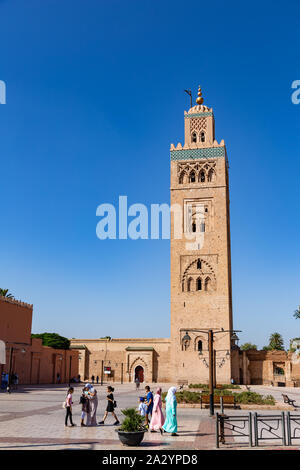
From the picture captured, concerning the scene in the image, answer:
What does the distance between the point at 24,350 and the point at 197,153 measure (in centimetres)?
2523

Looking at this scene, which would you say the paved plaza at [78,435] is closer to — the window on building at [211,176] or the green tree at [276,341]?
the window on building at [211,176]

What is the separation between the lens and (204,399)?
1834cm

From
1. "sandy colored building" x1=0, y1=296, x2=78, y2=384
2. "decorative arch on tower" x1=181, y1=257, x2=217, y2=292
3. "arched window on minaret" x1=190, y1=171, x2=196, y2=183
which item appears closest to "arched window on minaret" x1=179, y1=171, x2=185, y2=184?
"arched window on minaret" x1=190, y1=171, x2=196, y2=183

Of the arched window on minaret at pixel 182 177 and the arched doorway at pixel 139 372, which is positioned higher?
the arched window on minaret at pixel 182 177

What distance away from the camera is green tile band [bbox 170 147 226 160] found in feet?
148

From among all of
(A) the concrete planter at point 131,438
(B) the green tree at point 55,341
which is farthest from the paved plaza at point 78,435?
(B) the green tree at point 55,341

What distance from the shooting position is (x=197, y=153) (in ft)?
150

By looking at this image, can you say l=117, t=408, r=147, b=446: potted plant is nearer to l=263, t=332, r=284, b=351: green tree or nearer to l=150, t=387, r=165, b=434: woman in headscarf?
l=150, t=387, r=165, b=434: woman in headscarf

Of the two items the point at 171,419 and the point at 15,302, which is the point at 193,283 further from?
the point at 171,419

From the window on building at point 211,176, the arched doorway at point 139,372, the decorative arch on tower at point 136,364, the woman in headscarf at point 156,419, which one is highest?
the window on building at point 211,176

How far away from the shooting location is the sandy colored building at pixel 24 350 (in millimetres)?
31594
